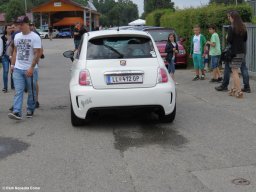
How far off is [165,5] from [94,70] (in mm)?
51182

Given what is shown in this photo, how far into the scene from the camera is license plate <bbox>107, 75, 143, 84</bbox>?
25.0ft

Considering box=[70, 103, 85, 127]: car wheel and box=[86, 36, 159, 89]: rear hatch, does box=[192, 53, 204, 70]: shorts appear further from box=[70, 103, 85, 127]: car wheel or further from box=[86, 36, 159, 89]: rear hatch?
box=[70, 103, 85, 127]: car wheel

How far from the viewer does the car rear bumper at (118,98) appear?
24.8ft

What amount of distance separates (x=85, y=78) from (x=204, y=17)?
36.7 ft

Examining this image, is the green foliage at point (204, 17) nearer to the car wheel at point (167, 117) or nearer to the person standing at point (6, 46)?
the person standing at point (6, 46)

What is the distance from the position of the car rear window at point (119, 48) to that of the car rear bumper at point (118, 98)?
2.21 feet

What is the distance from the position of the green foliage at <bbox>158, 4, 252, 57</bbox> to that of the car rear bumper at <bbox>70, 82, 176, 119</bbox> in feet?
31.1

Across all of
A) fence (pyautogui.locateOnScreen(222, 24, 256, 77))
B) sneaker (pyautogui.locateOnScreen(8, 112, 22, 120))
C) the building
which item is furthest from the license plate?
the building

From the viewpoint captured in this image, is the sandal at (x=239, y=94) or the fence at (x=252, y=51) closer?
the sandal at (x=239, y=94)

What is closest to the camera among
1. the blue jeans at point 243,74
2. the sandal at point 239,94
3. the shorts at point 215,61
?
the sandal at point 239,94

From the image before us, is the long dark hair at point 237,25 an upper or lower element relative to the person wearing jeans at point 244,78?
upper

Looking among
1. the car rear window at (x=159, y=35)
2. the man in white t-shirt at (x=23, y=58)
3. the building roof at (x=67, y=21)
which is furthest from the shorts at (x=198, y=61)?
the building roof at (x=67, y=21)

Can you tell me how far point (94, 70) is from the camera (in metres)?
7.69

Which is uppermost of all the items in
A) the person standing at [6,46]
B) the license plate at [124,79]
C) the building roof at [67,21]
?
the building roof at [67,21]
